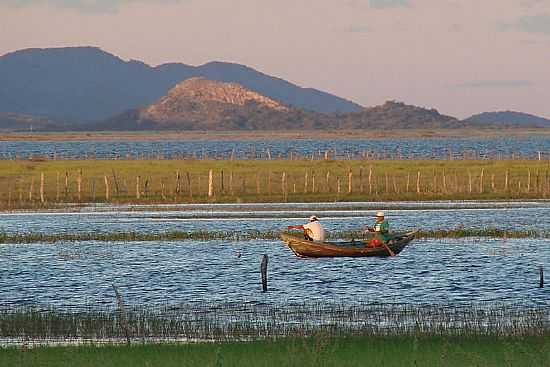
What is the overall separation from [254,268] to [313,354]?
20.4 m

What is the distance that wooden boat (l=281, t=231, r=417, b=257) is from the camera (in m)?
42.3

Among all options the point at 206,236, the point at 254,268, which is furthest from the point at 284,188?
the point at 254,268

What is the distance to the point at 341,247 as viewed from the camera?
42188mm

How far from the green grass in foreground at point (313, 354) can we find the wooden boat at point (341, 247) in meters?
19.1

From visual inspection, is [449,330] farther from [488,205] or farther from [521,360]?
[488,205]

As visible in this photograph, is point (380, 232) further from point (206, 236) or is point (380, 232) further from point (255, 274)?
point (206, 236)

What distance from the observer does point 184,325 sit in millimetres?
25672

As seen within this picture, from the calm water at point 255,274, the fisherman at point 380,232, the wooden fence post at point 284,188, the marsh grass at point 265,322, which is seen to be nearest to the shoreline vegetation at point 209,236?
the calm water at point 255,274

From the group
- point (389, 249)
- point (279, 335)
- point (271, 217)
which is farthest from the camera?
point (271, 217)

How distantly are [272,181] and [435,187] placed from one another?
44.7 feet

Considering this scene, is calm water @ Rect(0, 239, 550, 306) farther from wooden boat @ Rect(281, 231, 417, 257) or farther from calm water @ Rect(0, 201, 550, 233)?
calm water @ Rect(0, 201, 550, 233)

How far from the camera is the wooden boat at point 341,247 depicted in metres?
42.3

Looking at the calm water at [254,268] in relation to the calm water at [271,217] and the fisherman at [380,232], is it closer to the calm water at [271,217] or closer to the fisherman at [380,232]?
the calm water at [271,217]

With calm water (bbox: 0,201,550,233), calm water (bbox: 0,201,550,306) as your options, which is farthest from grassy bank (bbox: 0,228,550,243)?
calm water (bbox: 0,201,550,233)
